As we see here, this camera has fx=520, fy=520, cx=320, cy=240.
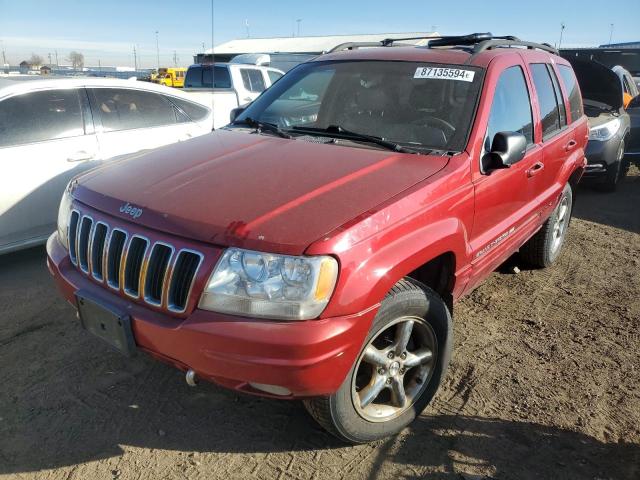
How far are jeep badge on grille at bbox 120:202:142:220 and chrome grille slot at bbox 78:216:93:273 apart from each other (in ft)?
0.87

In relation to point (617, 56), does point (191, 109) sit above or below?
below

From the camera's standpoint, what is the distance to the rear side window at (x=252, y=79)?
1095 cm

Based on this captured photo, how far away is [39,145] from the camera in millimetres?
4512

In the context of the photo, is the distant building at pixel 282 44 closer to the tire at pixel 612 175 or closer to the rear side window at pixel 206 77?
the rear side window at pixel 206 77

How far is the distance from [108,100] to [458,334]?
3.97m

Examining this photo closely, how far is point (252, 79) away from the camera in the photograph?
442 inches

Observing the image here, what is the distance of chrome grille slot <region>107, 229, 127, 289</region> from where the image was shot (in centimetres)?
236

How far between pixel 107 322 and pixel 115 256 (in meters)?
0.30

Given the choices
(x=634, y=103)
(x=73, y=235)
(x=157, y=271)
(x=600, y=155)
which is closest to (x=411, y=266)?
(x=157, y=271)

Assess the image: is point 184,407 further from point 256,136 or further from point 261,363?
point 256,136

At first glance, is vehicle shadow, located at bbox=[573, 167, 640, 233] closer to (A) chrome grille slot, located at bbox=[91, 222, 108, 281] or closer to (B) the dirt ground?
(B) the dirt ground

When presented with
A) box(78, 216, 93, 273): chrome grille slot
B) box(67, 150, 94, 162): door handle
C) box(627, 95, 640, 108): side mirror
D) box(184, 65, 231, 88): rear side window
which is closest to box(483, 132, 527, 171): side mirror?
box(78, 216, 93, 273): chrome grille slot

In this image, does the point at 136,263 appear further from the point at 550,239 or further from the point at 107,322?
the point at 550,239

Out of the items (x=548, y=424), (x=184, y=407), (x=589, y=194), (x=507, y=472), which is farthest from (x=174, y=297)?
(x=589, y=194)
